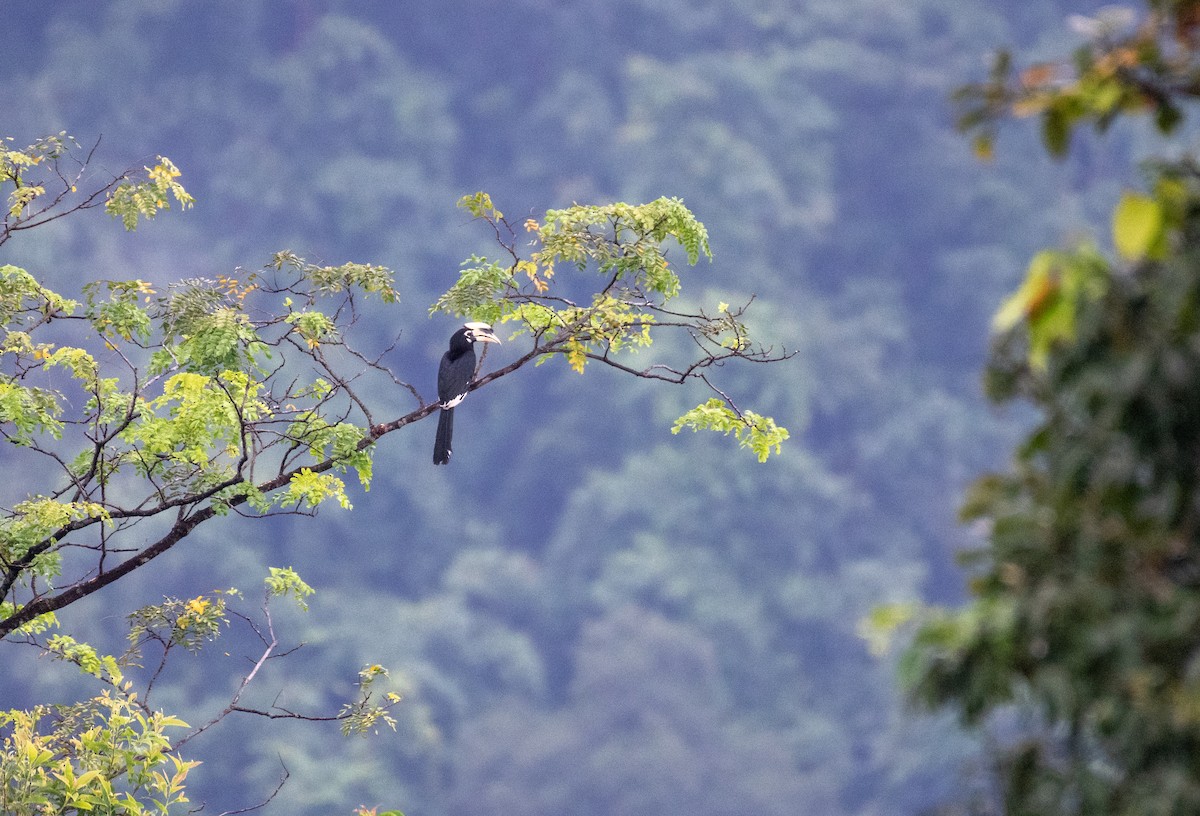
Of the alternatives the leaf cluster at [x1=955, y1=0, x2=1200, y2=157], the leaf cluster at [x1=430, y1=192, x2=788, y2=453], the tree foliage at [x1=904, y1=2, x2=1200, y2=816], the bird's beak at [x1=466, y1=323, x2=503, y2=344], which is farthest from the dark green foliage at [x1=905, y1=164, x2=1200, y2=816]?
the bird's beak at [x1=466, y1=323, x2=503, y2=344]

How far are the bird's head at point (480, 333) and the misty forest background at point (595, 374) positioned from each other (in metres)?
19.3

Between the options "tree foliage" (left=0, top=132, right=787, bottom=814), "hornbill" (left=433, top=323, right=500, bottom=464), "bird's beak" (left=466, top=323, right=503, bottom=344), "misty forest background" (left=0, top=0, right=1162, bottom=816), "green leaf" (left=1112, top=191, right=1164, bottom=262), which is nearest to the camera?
"green leaf" (left=1112, top=191, right=1164, bottom=262)

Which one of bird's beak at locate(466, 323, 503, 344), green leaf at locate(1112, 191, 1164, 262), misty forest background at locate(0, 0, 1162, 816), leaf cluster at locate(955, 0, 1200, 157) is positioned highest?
misty forest background at locate(0, 0, 1162, 816)

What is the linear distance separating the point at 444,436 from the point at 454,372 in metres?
0.28

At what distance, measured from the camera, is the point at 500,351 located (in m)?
30.3

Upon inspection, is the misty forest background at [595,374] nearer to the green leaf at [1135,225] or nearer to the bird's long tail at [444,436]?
the bird's long tail at [444,436]

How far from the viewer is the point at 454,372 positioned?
289 inches

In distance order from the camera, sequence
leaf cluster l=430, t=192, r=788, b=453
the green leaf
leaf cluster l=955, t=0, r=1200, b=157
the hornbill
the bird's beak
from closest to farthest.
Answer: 1. the green leaf
2. leaf cluster l=955, t=0, r=1200, b=157
3. leaf cluster l=430, t=192, r=788, b=453
4. the bird's beak
5. the hornbill

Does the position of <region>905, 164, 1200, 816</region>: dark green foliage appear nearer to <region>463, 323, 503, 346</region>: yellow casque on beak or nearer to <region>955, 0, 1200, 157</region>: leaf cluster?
<region>955, 0, 1200, 157</region>: leaf cluster

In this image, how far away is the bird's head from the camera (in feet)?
22.8

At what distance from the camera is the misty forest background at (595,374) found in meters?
31.9

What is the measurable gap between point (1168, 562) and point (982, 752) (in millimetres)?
387

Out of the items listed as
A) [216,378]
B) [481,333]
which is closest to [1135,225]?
[216,378]

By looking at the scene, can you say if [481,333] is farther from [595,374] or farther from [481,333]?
[595,374]
